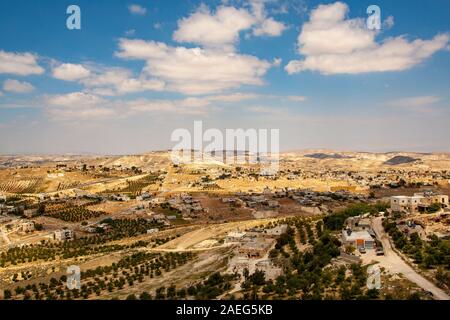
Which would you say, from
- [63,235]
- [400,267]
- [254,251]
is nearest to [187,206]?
[63,235]

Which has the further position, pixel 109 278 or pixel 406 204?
pixel 406 204

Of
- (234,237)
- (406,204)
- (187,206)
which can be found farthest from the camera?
(187,206)

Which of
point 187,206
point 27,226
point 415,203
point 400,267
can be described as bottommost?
point 27,226

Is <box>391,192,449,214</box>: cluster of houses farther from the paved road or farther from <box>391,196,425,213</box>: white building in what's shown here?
the paved road

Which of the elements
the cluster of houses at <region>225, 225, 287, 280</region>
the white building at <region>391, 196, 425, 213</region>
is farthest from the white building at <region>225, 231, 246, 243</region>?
the white building at <region>391, 196, 425, 213</region>

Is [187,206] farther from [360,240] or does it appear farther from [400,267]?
[400,267]

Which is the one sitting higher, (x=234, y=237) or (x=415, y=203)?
(x=415, y=203)

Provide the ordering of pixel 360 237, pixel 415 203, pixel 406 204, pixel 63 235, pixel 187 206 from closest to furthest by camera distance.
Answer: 1. pixel 360 237
2. pixel 415 203
3. pixel 406 204
4. pixel 63 235
5. pixel 187 206
